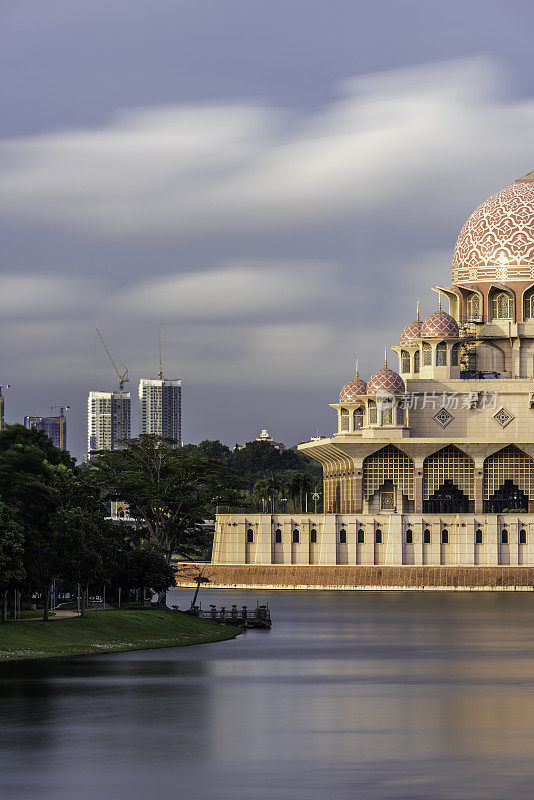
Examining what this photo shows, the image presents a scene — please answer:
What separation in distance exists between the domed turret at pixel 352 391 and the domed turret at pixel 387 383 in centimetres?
304

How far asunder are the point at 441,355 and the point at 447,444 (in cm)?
863

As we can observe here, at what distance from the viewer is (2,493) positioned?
2783 inches

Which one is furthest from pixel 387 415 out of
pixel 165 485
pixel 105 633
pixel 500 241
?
pixel 105 633

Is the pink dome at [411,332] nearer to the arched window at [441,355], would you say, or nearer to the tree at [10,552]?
the arched window at [441,355]

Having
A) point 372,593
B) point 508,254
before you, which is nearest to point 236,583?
point 372,593

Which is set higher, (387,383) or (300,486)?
(387,383)

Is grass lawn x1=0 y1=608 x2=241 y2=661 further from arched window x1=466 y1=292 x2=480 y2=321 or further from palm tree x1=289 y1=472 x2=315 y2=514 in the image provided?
palm tree x1=289 y1=472 x2=315 y2=514

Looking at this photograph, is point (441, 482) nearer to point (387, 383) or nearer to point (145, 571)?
point (387, 383)

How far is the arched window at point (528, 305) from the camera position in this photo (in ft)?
493

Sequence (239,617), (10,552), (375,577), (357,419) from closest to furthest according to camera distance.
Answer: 1. (10,552)
2. (239,617)
3. (375,577)
4. (357,419)

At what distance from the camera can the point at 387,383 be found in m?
142

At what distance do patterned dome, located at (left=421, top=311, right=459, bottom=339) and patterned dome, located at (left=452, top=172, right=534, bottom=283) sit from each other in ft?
29.0

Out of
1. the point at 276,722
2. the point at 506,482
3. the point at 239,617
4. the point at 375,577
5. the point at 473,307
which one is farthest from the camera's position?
the point at 473,307

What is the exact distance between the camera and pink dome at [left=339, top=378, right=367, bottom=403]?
14650 centimetres
